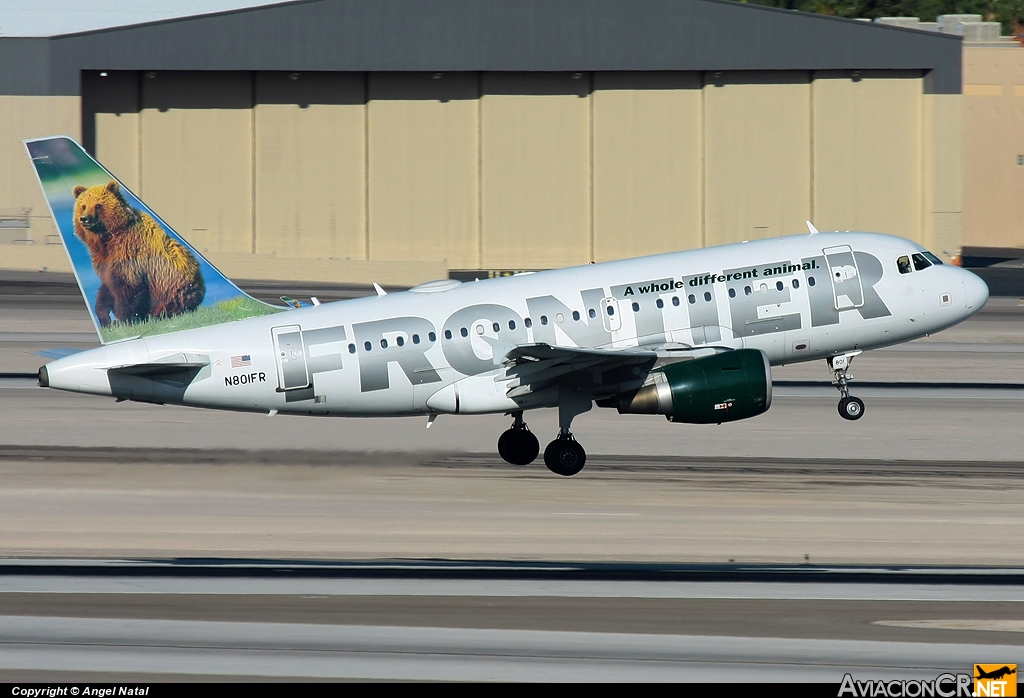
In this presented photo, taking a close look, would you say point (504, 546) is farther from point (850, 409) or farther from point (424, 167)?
point (424, 167)

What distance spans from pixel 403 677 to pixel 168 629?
405cm

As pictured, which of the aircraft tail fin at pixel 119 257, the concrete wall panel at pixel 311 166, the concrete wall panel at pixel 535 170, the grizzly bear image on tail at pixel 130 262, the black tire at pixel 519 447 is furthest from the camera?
the concrete wall panel at pixel 311 166

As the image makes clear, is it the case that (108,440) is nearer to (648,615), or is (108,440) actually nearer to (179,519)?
(179,519)

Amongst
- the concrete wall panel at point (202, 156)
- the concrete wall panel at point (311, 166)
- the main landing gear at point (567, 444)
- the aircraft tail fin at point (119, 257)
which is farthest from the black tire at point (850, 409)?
the concrete wall panel at point (202, 156)

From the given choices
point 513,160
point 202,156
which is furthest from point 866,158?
point 202,156

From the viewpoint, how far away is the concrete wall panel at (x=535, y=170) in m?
67.2

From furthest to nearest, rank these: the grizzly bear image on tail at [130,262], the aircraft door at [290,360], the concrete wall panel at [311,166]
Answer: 1. the concrete wall panel at [311,166]
2. the aircraft door at [290,360]
3. the grizzly bear image on tail at [130,262]

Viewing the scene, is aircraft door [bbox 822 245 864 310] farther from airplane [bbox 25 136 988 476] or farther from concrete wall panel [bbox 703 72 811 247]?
concrete wall panel [bbox 703 72 811 247]

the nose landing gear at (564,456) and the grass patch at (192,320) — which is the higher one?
the grass patch at (192,320)

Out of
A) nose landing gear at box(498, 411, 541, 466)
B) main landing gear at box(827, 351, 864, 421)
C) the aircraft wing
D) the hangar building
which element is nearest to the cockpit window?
main landing gear at box(827, 351, 864, 421)

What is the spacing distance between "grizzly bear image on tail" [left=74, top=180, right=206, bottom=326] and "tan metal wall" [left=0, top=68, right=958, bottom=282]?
127ft

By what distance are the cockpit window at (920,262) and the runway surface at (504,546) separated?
4.34 meters

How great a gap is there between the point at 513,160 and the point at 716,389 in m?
42.5

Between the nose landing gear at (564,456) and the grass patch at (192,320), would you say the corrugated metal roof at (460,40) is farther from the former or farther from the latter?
the nose landing gear at (564,456)
